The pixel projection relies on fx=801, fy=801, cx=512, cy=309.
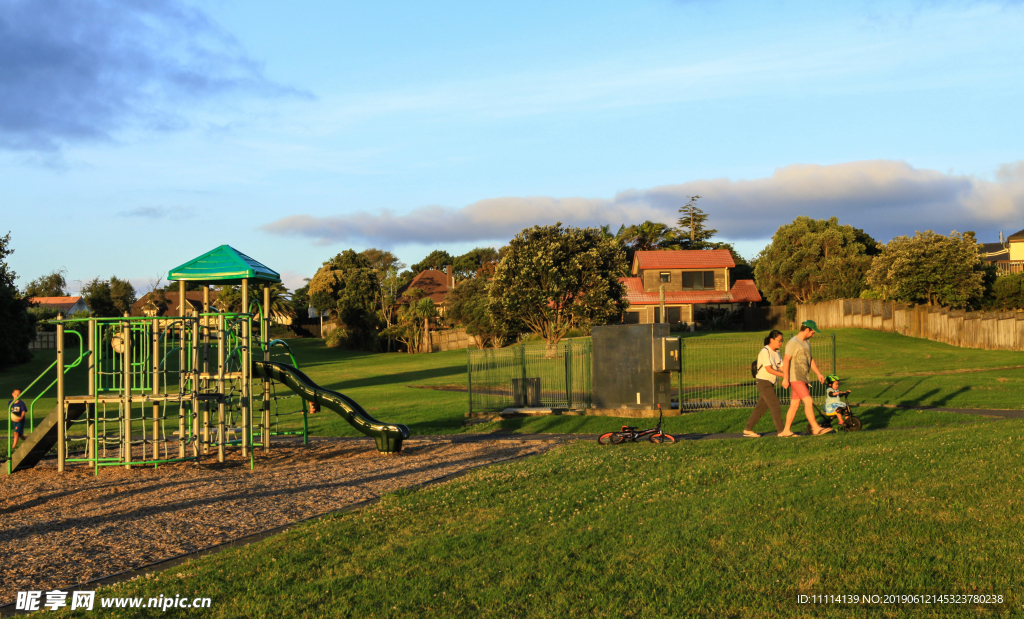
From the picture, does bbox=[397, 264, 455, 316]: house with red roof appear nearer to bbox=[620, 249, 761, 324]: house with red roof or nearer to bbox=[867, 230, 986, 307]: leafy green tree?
bbox=[620, 249, 761, 324]: house with red roof

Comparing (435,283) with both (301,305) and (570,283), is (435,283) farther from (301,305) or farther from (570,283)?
(570,283)

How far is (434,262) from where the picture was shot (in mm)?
106875

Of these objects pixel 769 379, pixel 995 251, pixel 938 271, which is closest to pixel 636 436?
pixel 769 379

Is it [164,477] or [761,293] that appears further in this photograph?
[761,293]

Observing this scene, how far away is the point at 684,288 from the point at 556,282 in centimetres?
2093

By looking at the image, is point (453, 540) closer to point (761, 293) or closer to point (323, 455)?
point (323, 455)

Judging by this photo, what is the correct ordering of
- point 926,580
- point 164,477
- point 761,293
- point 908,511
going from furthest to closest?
point 761,293
point 164,477
point 908,511
point 926,580

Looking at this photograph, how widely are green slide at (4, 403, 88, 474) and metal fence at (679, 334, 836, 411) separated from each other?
13.5m

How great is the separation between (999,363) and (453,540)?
28584 millimetres

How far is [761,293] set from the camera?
6638 cm

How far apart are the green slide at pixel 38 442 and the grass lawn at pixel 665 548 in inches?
288

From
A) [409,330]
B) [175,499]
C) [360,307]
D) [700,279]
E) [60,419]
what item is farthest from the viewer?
[360,307]

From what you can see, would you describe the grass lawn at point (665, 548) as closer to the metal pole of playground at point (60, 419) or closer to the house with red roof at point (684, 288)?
the metal pole of playground at point (60, 419)

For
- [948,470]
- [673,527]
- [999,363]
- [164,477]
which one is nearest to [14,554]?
[164,477]
